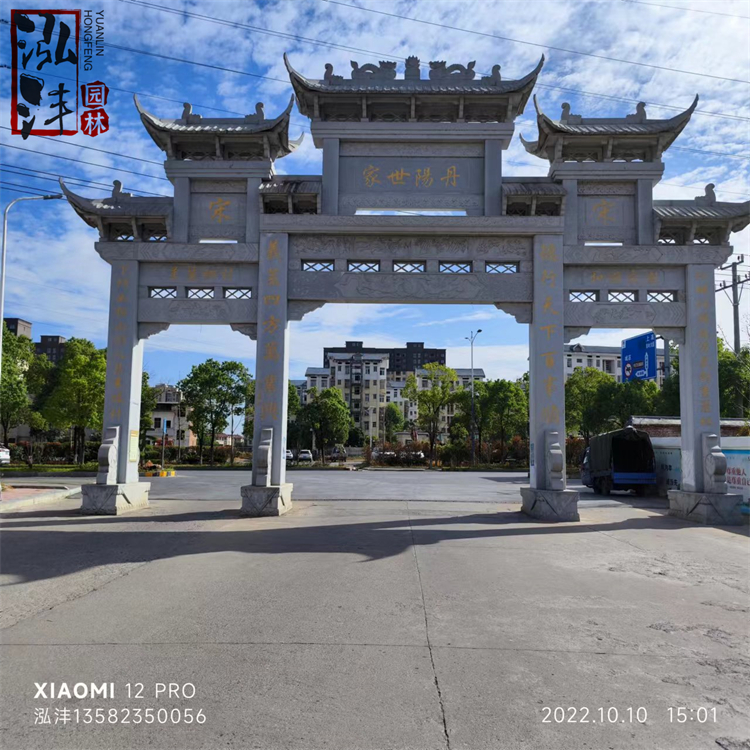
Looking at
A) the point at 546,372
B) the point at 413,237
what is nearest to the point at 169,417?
the point at 413,237

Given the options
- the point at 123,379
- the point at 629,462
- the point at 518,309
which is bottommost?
the point at 629,462

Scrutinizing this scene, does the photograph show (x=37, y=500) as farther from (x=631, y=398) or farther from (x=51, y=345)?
(x=51, y=345)

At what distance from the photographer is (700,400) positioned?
12867 millimetres

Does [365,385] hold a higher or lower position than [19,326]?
lower

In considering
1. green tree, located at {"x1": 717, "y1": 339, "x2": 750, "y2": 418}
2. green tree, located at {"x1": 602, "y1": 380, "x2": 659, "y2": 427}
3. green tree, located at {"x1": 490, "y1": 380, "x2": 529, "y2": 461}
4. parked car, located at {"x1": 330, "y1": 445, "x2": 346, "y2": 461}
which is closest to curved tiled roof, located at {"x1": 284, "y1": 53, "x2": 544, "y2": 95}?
green tree, located at {"x1": 717, "y1": 339, "x2": 750, "y2": 418}

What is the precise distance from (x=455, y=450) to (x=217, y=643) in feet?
124

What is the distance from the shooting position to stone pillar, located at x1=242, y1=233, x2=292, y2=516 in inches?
508

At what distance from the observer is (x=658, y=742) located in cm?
340

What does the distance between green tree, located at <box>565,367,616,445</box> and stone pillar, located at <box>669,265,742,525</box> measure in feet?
81.0

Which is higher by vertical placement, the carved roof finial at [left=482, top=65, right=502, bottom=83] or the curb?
the carved roof finial at [left=482, top=65, right=502, bottom=83]

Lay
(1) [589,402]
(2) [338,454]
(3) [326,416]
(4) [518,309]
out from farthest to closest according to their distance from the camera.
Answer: (2) [338,454] < (3) [326,416] < (1) [589,402] < (4) [518,309]

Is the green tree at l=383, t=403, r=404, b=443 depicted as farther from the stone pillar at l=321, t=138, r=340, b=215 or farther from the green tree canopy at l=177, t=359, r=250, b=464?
the stone pillar at l=321, t=138, r=340, b=215

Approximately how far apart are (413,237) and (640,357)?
44.1 feet

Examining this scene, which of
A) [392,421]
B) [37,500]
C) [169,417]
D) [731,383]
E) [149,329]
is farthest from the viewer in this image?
[392,421]
